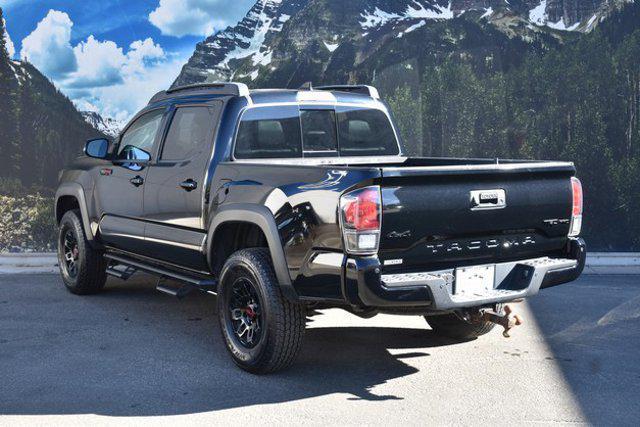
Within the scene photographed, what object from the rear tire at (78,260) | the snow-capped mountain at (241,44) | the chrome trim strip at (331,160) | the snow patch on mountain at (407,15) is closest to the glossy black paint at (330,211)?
the chrome trim strip at (331,160)

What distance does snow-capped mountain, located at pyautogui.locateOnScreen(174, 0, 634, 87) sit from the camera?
1234cm

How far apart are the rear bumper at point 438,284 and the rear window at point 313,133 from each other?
1.73m

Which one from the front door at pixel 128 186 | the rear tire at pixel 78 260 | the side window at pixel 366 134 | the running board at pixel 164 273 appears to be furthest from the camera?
the rear tire at pixel 78 260

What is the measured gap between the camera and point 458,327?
20.6 ft

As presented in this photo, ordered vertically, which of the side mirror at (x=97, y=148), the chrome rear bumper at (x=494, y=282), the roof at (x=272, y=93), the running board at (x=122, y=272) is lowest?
the running board at (x=122, y=272)

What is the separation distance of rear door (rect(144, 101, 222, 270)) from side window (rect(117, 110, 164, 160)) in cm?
31

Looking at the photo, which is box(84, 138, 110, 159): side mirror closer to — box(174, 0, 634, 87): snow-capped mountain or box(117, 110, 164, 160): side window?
box(117, 110, 164, 160): side window

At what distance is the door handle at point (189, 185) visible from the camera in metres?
5.95

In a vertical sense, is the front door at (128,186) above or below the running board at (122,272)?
above

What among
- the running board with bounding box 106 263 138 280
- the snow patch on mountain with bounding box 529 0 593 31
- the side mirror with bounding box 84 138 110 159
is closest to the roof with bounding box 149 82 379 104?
the side mirror with bounding box 84 138 110 159

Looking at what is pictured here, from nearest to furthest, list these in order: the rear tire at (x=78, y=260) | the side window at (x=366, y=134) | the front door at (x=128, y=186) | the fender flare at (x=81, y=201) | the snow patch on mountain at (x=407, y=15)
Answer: the side window at (x=366, y=134), the front door at (x=128, y=186), the fender flare at (x=81, y=201), the rear tire at (x=78, y=260), the snow patch on mountain at (x=407, y=15)

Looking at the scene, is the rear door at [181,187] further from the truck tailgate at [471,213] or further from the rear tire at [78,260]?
the truck tailgate at [471,213]

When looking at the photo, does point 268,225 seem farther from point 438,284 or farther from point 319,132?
point 319,132

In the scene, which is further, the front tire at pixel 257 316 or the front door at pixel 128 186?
the front door at pixel 128 186
